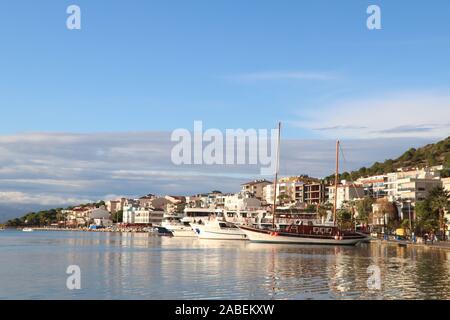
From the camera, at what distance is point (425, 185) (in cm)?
13762

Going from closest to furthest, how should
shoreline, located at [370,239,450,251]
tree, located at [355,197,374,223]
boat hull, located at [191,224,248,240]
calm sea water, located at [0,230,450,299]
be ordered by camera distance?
calm sea water, located at [0,230,450,299] → shoreline, located at [370,239,450,251] → boat hull, located at [191,224,248,240] → tree, located at [355,197,374,223]

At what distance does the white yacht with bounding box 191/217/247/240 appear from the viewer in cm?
11683

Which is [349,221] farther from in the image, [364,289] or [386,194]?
[364,289]

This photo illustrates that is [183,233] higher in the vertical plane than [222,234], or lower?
lower

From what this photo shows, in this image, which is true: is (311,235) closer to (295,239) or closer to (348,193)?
(295,239)

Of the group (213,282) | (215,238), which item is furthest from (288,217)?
(213,282)

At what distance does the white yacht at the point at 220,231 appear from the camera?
117 meters

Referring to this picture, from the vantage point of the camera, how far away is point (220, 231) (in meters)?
118

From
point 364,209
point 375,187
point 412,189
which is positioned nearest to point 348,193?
point 375,187

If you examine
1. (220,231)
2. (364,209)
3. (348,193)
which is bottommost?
(220,231)

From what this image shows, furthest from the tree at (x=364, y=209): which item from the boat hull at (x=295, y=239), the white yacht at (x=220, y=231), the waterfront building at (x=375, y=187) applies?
the boat hull at (x=295, y=239)

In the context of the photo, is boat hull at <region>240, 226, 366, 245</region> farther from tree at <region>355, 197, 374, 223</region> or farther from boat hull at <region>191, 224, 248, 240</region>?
tree at <region>355, 197, 374, 223</region>

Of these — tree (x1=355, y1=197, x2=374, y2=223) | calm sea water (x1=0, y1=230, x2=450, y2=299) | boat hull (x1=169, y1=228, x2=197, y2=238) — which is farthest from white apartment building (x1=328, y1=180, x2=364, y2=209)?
calm sea water (x1=0, y1=230, x2=450, y2=299)
